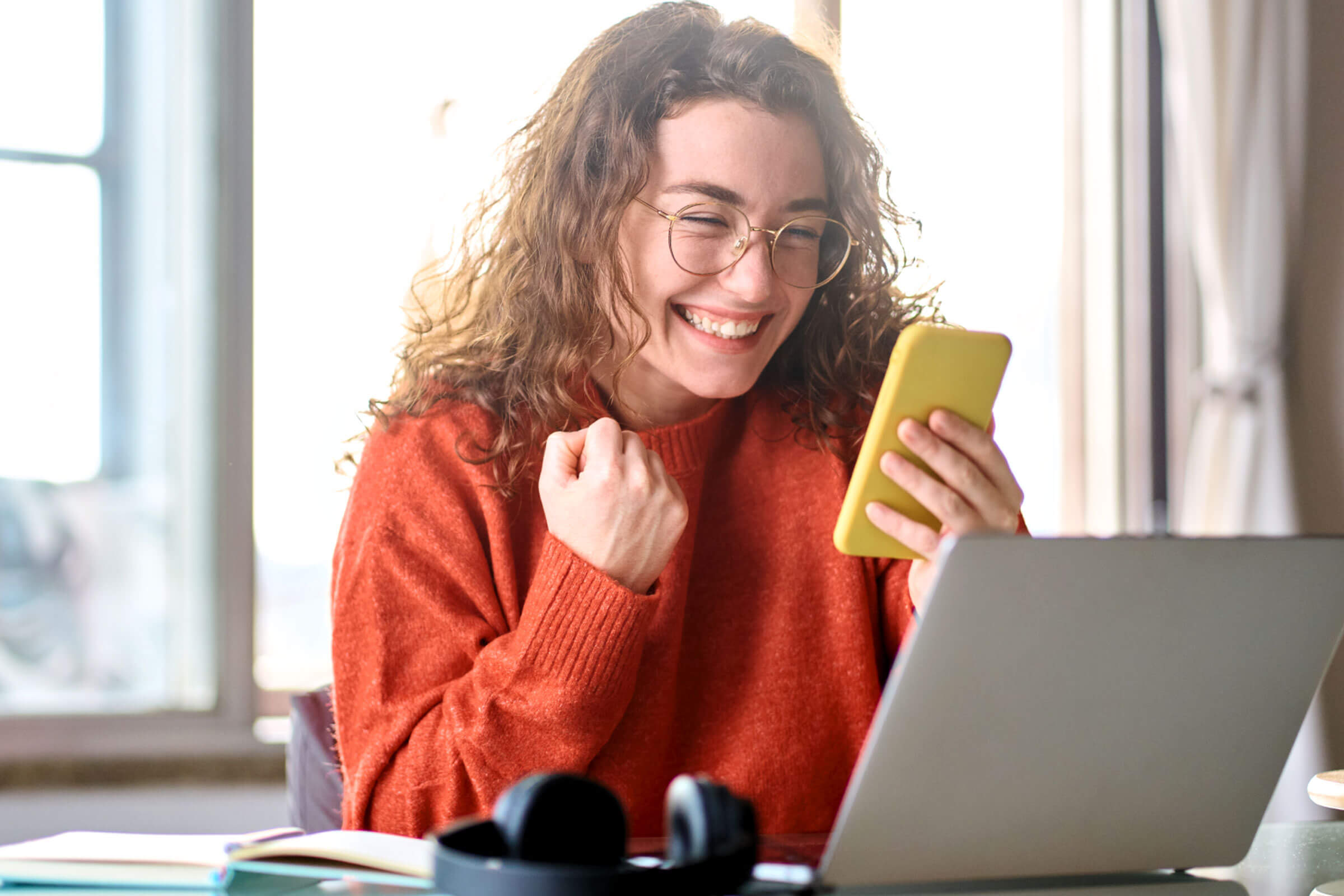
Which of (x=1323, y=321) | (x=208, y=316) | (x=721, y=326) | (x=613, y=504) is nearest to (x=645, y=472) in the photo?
(x=613, y=504)

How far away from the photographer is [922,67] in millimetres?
2709

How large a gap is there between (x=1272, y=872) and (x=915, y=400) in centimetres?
40

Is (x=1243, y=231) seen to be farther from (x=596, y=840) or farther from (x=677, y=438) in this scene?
(x=596, y=840)

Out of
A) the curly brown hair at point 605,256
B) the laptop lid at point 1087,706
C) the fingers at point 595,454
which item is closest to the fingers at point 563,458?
the fingers at point 595,454

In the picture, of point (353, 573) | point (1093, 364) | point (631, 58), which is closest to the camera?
point (353, 573)

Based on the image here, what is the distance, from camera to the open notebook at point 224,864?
2.12ft

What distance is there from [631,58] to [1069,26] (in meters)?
2.01

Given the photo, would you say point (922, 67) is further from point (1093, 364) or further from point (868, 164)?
point (868, 164)

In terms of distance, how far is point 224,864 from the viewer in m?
0.65

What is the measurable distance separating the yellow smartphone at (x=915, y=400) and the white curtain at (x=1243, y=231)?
1.70 metres

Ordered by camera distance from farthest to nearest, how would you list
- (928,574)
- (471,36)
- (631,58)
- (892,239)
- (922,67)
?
(922,67) < (471,36) < (892,239) < (631,58) < (928,574)

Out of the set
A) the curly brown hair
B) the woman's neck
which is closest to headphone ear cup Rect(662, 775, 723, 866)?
the curly brown hair

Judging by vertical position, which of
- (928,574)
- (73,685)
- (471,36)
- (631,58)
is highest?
(471,36)

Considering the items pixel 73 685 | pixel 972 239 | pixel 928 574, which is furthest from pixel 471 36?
pixel 928 574
